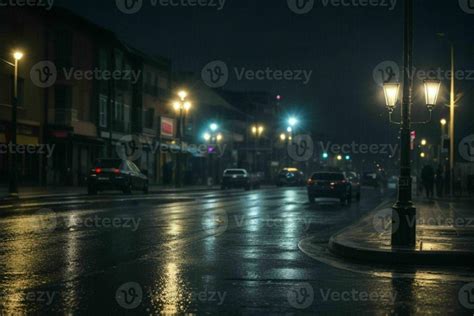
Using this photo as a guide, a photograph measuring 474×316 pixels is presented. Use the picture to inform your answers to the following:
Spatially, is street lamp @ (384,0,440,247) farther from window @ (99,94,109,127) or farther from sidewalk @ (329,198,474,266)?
window @ (99,94,109,127)

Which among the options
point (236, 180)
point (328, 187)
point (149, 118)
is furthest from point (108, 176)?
point (149, 118)

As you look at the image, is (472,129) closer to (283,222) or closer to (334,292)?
(283,222)

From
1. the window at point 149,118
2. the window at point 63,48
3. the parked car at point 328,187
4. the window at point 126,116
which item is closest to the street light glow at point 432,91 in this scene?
the parked car at point 328,187

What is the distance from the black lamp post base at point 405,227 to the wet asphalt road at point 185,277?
5.89 feet

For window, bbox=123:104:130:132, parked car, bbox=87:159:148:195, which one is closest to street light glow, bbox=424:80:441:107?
parked car, bbox=87:159:148:195

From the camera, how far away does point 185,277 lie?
9.55 meters

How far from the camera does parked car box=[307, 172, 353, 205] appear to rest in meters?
32.4

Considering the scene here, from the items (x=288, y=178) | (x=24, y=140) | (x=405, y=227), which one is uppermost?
(x=24, y=140)

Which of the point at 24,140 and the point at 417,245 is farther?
the point at 24,140

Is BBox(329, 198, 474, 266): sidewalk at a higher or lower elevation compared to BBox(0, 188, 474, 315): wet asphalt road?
higher

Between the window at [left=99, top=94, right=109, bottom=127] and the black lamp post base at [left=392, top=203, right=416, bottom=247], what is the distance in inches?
1675

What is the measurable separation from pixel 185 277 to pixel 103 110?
45.5 meters

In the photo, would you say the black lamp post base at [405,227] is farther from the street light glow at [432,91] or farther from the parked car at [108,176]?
the parked car at [108,176]

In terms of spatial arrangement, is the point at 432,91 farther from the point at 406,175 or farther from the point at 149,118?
the point at 149,118
